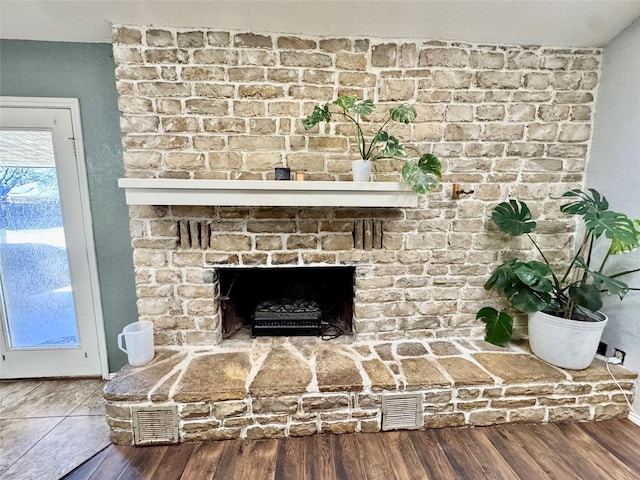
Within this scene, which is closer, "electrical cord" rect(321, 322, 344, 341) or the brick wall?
the brick wall

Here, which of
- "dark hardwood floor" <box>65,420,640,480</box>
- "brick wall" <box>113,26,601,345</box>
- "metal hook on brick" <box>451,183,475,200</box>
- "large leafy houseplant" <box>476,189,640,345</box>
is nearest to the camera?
"dark hardwood floor" <box>65,420,640,480</box>

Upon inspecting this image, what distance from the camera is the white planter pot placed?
1694 mm

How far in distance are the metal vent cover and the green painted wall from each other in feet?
6.33

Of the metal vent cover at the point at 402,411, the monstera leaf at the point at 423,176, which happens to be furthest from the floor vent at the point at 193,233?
the metal vent cover at the point at 402,411

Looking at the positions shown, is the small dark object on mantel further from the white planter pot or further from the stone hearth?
the white planter pot

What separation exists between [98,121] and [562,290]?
3345 millimetres

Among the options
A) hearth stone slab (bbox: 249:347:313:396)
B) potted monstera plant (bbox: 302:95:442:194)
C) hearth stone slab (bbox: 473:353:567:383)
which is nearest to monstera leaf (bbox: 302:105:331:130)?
potted monstera plant (bbox: 302:95:442:194)

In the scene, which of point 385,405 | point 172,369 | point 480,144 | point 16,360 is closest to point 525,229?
point 480,144

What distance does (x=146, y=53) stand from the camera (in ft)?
5.68

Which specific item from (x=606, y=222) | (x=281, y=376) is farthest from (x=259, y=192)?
(x=606, y=222)

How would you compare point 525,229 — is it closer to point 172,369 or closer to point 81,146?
point 172,369

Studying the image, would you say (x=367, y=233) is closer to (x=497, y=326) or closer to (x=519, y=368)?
(x=497, y=326)

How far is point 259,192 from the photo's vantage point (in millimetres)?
1651

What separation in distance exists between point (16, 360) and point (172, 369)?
4.72 feet
